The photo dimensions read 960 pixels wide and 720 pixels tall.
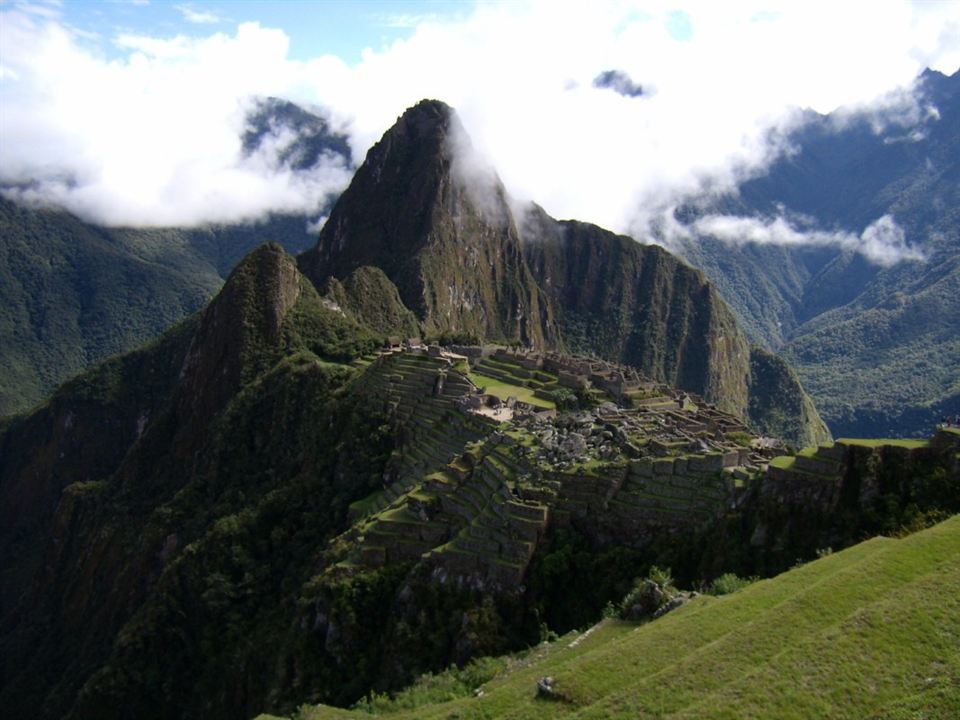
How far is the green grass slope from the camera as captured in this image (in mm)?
17969

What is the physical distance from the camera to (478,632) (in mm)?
33031

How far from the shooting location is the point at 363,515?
49.8 metres

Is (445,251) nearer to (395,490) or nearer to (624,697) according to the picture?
(395,490)

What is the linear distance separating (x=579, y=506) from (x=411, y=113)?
15639cm

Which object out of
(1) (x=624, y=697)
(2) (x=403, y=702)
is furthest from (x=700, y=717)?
(2) (x=403, y=702)

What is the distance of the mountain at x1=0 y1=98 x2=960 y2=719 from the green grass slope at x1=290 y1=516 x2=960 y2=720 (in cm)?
595

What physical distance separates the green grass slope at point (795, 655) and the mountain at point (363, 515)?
19.5ft

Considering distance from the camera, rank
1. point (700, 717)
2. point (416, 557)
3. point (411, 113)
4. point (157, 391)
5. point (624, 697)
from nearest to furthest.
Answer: point (700, 717) < point (624, 697) < point (416, 557) < point (157, 391) < point (411, 113)

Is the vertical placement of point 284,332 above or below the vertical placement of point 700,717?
above

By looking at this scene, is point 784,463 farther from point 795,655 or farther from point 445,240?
point 445,240

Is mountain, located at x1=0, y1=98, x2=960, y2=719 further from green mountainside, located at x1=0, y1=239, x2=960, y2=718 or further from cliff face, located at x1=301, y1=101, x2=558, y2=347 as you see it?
cliff face, located at x1=301, y1=101, x2=558, y2=347

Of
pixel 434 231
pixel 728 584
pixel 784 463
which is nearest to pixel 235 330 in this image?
pixel 434 231

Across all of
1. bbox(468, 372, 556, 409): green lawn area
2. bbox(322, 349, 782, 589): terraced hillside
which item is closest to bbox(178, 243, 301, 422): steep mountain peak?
bbox(468, 372, 556, 409): green lawn area

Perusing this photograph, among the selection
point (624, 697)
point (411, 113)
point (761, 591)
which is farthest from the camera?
point (411, 113)
